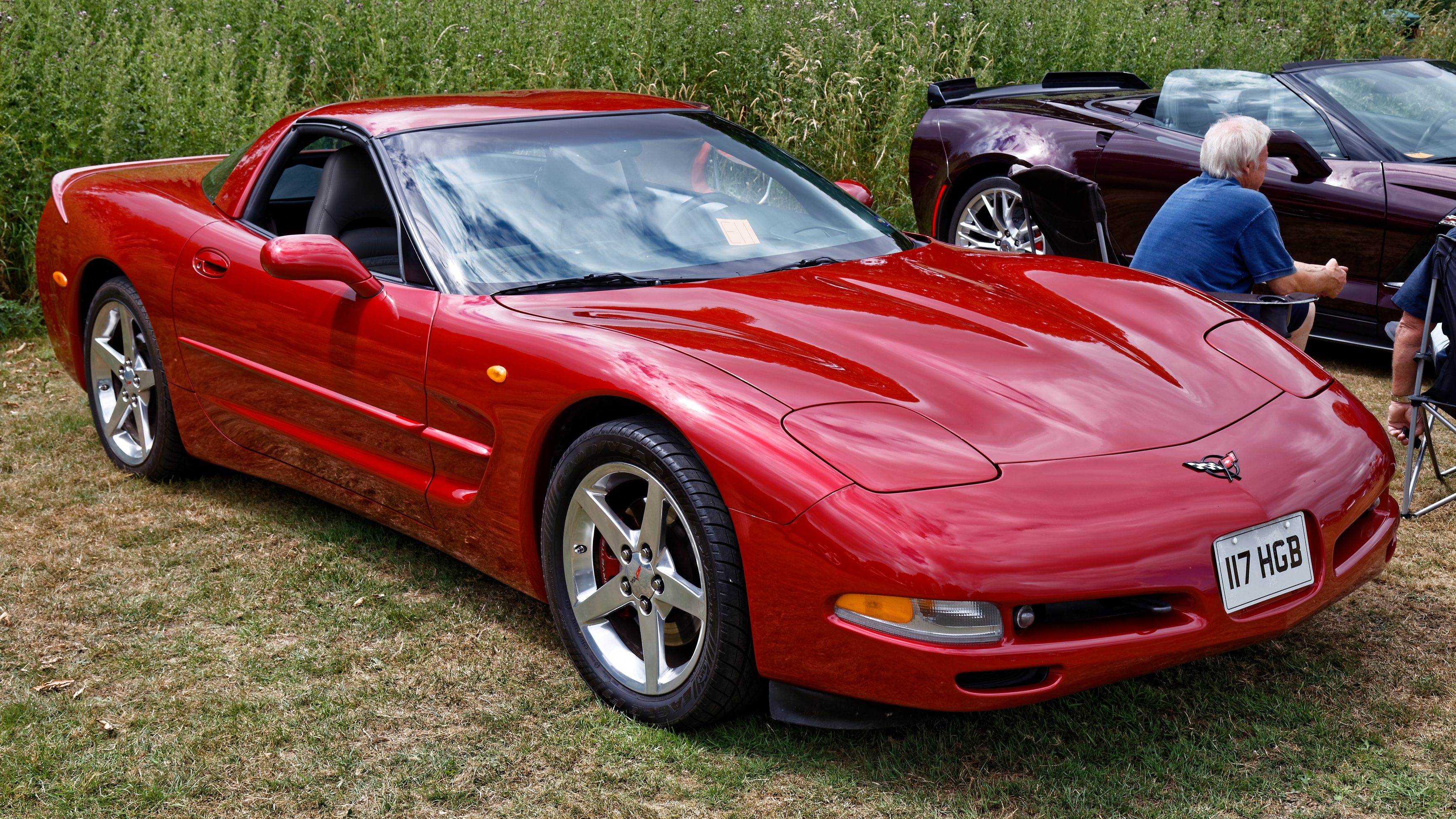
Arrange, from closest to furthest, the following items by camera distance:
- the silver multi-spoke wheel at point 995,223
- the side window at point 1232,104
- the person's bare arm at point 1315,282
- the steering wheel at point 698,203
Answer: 1. the steering wheel at point 698,203
2. the person's bare arm at point 1315,282
3. the side window at point 1232,104
4. the silver multi-spoke wheel at point 995,223

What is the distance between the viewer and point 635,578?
9.73 feet

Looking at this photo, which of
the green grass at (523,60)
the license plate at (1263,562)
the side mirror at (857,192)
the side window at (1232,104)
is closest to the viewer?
the license plate at (1263,562)

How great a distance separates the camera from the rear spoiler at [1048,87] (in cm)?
760

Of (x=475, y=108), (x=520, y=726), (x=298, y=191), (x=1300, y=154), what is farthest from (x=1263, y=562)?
(x=1300, y=154)

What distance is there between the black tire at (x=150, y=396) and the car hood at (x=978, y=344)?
1.87 m

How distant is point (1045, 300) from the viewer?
346 centimetres

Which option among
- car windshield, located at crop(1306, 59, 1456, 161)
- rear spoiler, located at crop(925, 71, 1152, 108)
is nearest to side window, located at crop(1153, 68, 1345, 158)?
car windshield, located at crop(1306, 59, 1456, 161)

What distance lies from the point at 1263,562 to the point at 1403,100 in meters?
4.70

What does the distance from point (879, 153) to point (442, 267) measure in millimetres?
5821

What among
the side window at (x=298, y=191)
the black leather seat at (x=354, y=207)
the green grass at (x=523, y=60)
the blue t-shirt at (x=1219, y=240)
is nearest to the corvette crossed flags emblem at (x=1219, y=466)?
the blue t-shirt at (x=1219, y=240)

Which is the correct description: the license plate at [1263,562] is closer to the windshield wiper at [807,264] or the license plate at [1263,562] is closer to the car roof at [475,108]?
the windshield wiper at [807,264]

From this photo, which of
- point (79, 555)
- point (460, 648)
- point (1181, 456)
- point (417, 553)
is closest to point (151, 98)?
point (79, 555)

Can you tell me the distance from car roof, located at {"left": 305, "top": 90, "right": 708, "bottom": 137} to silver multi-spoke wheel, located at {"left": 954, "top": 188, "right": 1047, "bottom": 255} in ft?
9.37

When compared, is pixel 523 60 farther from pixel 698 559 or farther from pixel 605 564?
pixel 698 559
